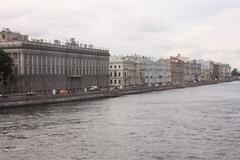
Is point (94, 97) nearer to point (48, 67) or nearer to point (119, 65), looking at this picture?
point (48, 67)

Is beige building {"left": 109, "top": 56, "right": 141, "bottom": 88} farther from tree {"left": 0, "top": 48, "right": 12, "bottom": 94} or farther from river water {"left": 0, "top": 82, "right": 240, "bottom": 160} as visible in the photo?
river water {"left": 0, "top": 82, "right": 240, "bottom": 160}

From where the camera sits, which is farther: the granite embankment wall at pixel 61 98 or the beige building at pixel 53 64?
the beige building at pixel 53 64

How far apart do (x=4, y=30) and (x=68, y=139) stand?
65685 mm

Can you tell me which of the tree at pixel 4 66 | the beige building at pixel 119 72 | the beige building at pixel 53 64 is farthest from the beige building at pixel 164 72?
the tree at pixel 4 66

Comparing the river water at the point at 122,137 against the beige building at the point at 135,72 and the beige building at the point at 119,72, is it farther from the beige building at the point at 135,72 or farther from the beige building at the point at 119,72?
the beige building at the point at 119,72

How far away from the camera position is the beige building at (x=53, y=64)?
8419 cm

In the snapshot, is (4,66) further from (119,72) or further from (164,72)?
(164,72)

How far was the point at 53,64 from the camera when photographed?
311ft

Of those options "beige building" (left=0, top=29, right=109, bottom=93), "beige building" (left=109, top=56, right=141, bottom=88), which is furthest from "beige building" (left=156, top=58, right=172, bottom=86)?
"beige building" (left=0, top=29, right=109, bottom=93)

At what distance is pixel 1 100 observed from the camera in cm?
6303

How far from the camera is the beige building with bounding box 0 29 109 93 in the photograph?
276ft

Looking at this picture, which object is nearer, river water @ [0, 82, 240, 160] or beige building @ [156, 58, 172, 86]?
river water @ [0, 82, 240, 160]

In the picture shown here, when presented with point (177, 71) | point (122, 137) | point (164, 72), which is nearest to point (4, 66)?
point (122, 137)

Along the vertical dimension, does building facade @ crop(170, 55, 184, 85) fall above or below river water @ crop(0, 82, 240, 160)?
above
